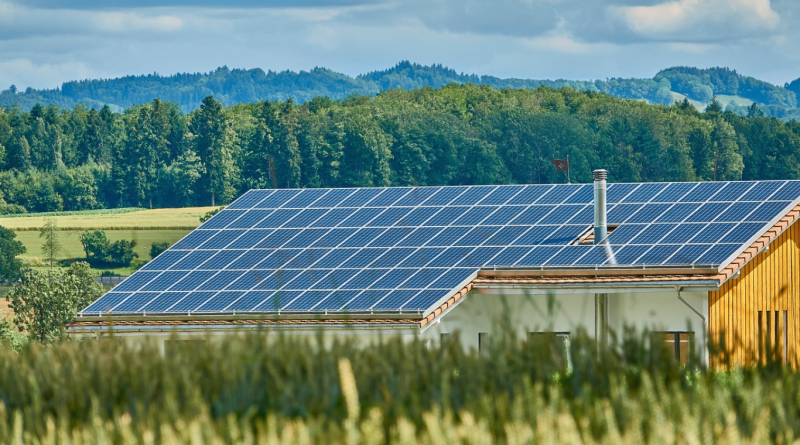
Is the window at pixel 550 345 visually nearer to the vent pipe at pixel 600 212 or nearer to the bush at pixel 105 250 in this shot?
the vent pipe at pixel 600 212

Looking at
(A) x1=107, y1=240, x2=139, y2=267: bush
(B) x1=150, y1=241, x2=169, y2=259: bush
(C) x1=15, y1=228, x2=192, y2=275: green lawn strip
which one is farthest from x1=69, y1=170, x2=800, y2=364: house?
(A) x1=107, y1=240, x2=139, y2=267: bush

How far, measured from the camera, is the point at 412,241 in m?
30.8

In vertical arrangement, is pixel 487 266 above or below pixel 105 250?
below

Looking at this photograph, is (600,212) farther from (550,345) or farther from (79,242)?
(79,242)

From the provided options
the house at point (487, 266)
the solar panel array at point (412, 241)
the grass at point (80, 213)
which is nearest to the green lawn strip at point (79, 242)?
the grass at point (80, 213)

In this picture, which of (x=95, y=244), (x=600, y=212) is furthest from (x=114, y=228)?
(x=600, y=212)

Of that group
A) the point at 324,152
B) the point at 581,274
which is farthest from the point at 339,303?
the point at 324,152

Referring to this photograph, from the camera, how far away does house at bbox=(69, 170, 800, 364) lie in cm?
2634

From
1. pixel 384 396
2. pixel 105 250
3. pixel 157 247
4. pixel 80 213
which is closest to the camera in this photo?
pixel 384 396

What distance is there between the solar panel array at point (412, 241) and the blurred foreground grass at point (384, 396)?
47.1ft

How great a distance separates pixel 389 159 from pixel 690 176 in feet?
151

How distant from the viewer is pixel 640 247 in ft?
92.8

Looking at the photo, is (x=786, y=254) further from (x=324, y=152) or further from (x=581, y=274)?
(x=324, y=152)

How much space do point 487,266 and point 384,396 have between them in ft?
58.1
